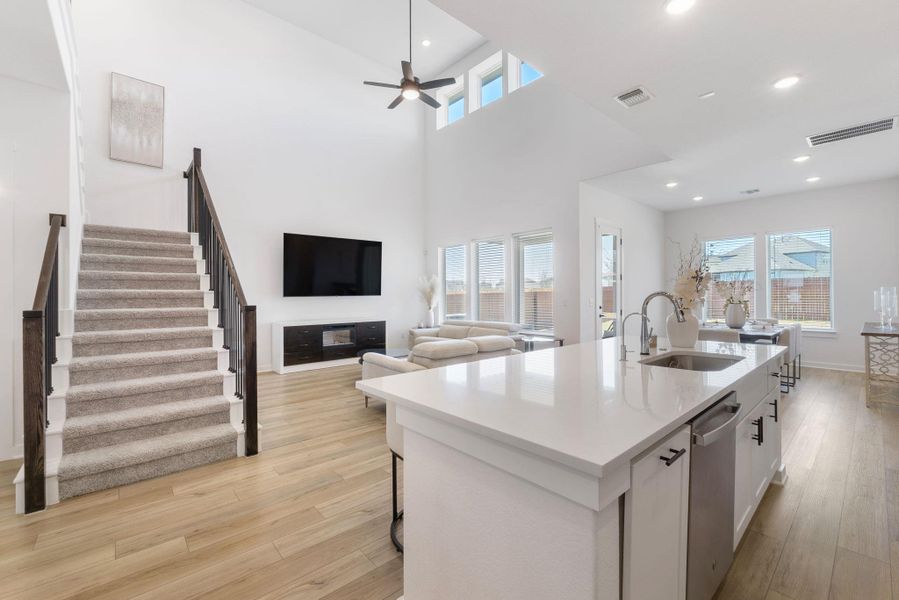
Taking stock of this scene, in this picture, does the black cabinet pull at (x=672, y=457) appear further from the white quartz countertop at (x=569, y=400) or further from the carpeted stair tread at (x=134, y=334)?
the carpeted stair tread at (x=134, y=334)

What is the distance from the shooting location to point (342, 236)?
7.20 meters

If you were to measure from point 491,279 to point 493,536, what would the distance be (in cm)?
631

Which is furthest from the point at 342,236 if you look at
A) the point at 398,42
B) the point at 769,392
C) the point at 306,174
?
the point at 769,392

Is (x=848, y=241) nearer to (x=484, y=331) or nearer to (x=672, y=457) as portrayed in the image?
(x=484, y=331)

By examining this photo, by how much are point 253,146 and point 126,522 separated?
5728 mm

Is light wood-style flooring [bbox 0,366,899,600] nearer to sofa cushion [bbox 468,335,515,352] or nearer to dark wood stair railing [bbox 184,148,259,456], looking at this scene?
dark wood stair railing [bbox 184,148,259,456]

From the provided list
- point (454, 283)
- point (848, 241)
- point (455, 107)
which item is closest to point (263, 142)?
point (455, 107)

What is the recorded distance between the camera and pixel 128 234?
4324 mm

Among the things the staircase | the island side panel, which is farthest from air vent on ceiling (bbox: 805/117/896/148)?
the staircase

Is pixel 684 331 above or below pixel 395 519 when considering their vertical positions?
above

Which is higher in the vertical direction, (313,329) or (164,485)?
(313,329)

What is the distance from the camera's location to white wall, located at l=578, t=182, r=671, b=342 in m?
5.75

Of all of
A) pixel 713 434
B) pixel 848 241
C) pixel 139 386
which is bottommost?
Answer: pixel 139 386

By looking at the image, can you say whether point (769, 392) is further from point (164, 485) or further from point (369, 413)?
point (164, 485)
